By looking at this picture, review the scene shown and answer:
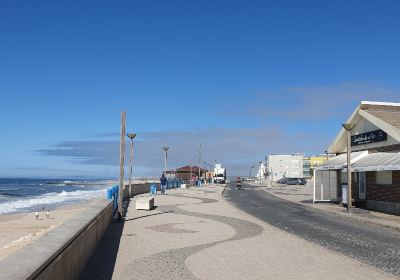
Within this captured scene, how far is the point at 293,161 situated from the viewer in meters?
134

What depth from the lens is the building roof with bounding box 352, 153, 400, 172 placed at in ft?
70.4

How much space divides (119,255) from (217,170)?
9922 cm

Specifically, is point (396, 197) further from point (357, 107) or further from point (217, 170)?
point (217, 170)

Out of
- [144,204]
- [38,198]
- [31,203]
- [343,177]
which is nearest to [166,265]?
[144,204]

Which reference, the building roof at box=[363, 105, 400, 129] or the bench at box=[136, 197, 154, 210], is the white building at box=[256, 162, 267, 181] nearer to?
the building roof at box=[363, 105, 400, 129]

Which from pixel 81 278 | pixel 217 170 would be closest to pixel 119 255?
pixel 81 278

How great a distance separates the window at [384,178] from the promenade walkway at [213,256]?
9.97 meters

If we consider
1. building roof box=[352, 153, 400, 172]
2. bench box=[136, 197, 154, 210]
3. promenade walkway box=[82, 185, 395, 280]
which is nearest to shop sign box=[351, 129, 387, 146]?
building roof box=[352, 153, 400, 172]

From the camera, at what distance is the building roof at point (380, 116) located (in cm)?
2473

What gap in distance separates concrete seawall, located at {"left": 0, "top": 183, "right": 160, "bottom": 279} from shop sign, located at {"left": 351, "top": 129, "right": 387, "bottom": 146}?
19.0m

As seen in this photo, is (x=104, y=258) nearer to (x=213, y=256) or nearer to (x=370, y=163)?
(x=213, y=256)

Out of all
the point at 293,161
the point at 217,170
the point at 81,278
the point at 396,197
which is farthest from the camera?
the point at 293,161

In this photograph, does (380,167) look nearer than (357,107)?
Yes

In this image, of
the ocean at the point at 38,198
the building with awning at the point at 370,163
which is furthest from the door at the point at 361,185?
the ocean at the point at 38,198
